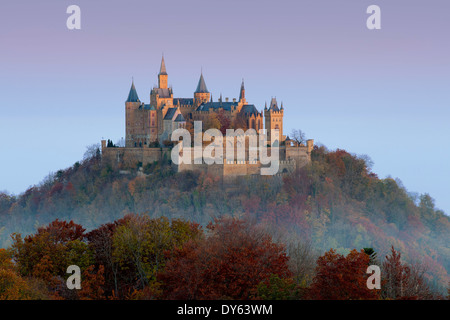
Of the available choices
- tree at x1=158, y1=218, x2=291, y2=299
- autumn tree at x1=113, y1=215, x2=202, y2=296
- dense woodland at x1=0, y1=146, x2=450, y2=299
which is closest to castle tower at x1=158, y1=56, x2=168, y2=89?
dense woodland at x1=0, y1=146, x2=450, y2=299

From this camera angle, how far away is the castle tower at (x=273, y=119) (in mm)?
87250

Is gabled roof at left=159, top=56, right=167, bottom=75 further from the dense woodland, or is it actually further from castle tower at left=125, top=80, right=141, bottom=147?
the dense woodland

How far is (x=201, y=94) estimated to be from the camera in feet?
301

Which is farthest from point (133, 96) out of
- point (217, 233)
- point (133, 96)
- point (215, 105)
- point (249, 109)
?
point (217, 233)

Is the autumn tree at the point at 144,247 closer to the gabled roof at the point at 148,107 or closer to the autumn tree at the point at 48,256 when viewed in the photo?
the autumn tree at the point at 48,256

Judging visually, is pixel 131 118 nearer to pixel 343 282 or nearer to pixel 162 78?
pixel 162 78

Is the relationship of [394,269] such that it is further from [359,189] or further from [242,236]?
[359,189]

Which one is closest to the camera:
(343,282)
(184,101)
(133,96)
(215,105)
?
(343,282)

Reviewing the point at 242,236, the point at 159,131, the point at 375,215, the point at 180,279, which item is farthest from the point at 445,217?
the point at 180,279

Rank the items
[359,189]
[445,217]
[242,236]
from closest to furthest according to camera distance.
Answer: [242,236] < [359,189] < [445,217]

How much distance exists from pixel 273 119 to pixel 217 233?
41247 millimetres

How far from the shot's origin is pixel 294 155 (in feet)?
280

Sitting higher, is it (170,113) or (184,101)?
(184,101)

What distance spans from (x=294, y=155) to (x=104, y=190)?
1969 centimetres
